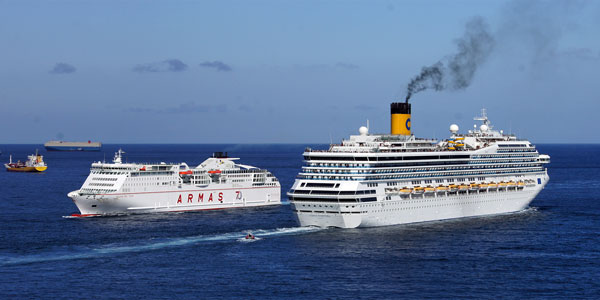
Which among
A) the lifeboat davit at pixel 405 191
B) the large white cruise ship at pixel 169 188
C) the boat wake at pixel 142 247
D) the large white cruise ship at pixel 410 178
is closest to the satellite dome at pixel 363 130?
the large white cruise ship at pixel 410 178

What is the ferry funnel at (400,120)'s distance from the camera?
291ft

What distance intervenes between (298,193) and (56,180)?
97.0 metres

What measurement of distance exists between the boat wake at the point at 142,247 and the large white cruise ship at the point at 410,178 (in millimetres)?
2970

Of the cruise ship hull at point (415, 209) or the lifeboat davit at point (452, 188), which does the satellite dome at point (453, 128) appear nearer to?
the cruise ship hull at point (415, 209)

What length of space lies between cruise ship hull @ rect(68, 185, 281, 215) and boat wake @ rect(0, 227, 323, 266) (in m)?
24.9

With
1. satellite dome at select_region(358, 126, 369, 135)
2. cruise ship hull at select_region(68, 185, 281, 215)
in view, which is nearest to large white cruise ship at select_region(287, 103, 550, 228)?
satellite dome at select_region(358, 126, 369, 135)

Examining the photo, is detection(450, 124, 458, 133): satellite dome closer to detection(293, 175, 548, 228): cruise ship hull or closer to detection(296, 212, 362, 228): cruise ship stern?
detection(293, 175, 548, 228): cruise ship hull

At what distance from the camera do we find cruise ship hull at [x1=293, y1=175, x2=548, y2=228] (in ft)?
246

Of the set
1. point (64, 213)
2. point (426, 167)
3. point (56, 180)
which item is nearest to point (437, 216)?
point (426, 167)

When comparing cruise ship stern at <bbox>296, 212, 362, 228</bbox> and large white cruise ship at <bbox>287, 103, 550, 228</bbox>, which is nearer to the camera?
cruise ship stern at <bbox>296, 212, 362, 228</bbox>

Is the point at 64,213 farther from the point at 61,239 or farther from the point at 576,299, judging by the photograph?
Answer: the point at 576,299

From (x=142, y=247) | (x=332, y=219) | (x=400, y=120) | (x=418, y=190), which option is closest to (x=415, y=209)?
(x=418, y=190)

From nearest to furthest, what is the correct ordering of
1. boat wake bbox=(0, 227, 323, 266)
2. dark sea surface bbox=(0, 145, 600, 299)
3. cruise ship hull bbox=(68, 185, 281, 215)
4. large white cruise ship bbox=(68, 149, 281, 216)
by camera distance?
dark sea surface bbox=(0, 145, 600, 299)
boat wake bbox=(0, 227, 323, 266)
cruise ship hull bbox=(68, 185, 281, 215)
large white cruise ship bbox=(68, 149, 281, 216)

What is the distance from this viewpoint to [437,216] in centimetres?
8381
